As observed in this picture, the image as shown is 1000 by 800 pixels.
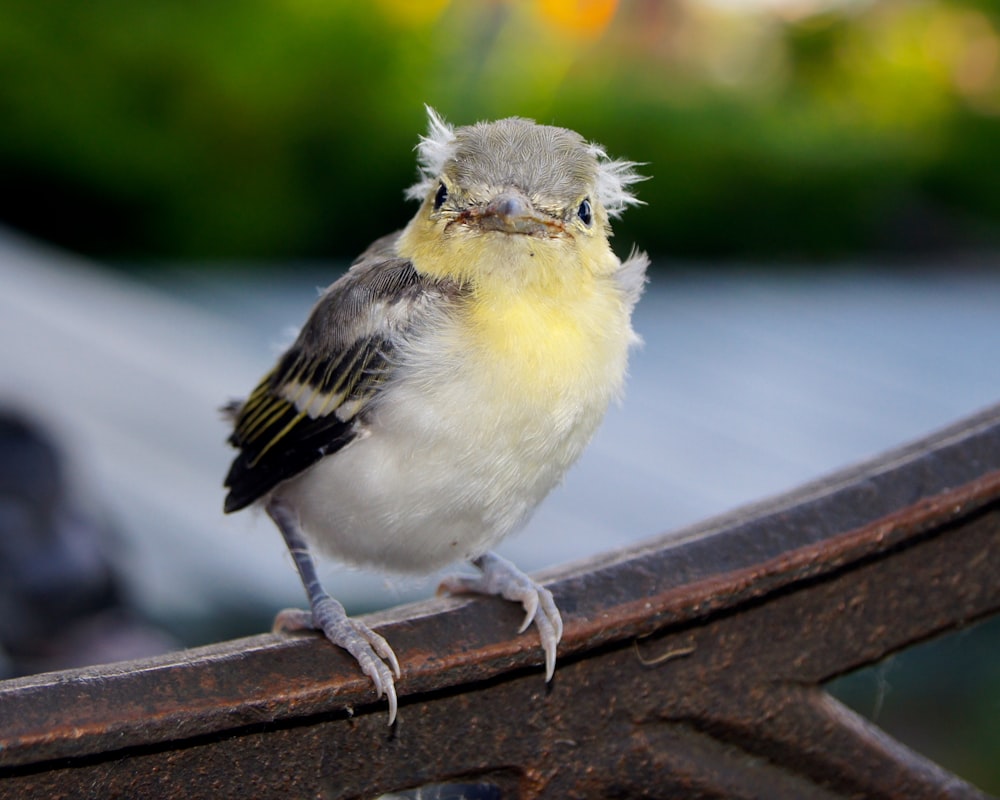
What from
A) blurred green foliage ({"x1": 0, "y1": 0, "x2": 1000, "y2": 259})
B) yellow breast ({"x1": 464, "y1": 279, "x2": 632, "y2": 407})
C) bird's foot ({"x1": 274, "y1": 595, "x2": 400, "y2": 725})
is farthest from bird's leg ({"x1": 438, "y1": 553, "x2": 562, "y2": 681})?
blurred green foliage ({"x1": 0, "y1": 0, "x2": 1000, "y2": 259})

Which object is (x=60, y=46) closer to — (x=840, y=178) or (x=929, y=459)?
(x=840, y=178)

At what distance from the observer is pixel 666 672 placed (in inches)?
65.4

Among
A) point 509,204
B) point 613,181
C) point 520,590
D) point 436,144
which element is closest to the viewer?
point 520,590

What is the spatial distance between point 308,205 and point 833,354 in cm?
402

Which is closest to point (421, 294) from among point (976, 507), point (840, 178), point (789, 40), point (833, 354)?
point (976, 507)

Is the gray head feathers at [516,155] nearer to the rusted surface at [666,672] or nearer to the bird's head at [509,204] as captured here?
the bird's head at [509,204]

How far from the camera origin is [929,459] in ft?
5.69

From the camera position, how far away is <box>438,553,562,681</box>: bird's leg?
1.58m

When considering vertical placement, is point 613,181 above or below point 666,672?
above

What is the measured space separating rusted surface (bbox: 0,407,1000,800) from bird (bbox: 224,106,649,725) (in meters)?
0.32

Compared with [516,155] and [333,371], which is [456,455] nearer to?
[333,371]

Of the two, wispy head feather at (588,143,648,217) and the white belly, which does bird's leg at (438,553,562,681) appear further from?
wispy head feather at (588,143,648,217)

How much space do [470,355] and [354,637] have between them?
55cm

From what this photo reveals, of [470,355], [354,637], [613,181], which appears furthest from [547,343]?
[354,637]
